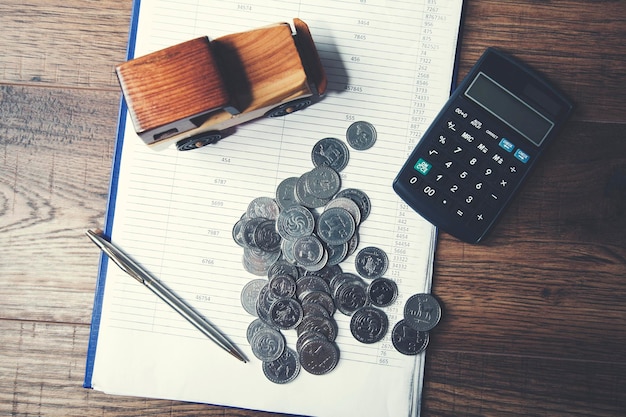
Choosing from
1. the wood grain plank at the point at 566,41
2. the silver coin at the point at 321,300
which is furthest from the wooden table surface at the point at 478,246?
the silver coin at the point at 321,300

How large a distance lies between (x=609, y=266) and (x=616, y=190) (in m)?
0.07

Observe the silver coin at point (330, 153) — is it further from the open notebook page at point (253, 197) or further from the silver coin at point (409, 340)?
the silver coin at point (409, 340)

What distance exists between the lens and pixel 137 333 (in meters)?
0.50

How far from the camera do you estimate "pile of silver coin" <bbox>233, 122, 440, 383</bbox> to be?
491 mm

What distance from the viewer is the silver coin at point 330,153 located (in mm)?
493

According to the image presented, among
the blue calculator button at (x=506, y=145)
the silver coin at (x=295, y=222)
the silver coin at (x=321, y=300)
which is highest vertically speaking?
the blue calculator button at (x=506, y=145)

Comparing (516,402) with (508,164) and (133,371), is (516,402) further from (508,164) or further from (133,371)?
(133,371)

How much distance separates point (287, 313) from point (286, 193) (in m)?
0.12

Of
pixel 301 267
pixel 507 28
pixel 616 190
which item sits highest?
pixel 507 28

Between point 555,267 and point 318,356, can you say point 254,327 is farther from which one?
point 555,267

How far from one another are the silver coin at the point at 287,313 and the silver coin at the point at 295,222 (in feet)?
0.20

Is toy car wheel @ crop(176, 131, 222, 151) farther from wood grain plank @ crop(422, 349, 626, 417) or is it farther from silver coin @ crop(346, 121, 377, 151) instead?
wood grain plank @ crop(422, 349, 626, 417)

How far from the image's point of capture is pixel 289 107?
466mm

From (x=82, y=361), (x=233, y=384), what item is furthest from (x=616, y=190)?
(x=82, y=361)
